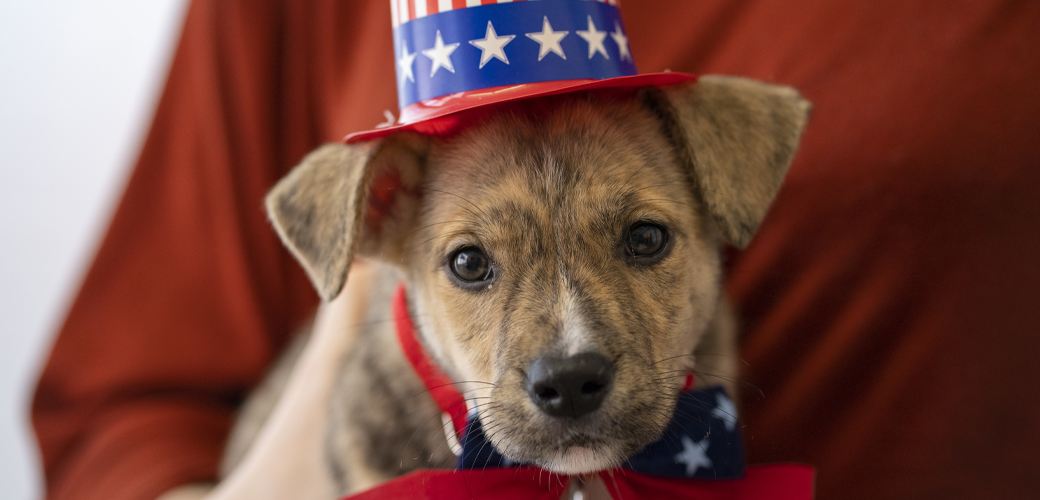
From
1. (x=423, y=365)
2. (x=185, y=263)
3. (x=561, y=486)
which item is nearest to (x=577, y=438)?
(x=561, y=486)

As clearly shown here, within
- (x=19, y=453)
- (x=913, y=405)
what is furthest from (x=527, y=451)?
(x=19, y=453)

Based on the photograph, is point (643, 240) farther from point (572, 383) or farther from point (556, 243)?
point (572, 383)

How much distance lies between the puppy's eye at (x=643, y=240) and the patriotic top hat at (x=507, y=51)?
382 millimetres

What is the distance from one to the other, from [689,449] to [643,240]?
0.55 m

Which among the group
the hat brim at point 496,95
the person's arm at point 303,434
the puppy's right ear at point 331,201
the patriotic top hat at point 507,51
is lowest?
the person's arm at point 303,434

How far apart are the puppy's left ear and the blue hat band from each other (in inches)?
13.5

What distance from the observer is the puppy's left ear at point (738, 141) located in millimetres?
1725

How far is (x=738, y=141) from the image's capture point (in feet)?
5.80

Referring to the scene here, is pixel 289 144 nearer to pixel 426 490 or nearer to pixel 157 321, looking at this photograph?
pixel 157 321

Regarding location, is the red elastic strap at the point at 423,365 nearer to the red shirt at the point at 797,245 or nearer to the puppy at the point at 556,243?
the puppy at the point at 556,243

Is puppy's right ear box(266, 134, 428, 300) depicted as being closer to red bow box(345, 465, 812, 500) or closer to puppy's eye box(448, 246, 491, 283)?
puppy's eye box(448, 246, 491, 283)

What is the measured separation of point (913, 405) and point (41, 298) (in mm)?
4432

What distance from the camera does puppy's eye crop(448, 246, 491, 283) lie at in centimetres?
178

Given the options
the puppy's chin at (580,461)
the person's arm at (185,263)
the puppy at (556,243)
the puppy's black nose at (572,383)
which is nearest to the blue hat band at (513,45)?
the puppy at (556,243)
